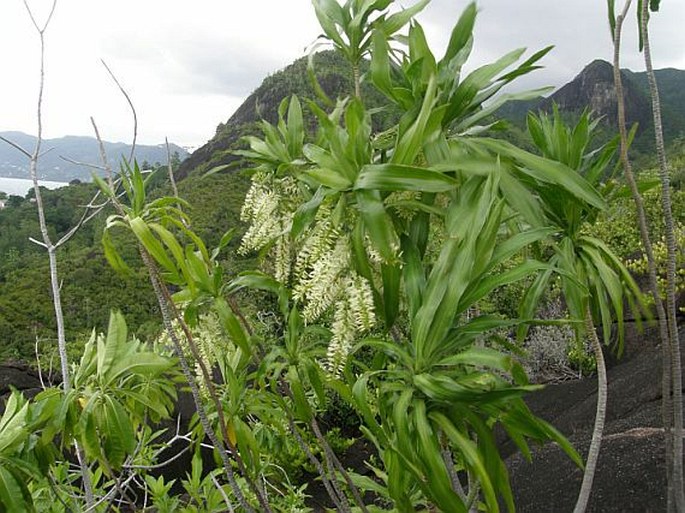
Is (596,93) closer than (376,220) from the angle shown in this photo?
No

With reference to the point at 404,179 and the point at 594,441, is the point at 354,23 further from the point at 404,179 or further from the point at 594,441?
the point at 594,441

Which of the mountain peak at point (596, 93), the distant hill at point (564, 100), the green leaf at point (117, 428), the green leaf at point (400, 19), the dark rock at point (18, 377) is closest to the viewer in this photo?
the green leaf at point (400, 19)

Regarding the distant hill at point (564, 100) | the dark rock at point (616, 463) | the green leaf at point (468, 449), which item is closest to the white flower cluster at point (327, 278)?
the green leaf at point (468, 449)

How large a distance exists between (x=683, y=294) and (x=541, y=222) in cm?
681

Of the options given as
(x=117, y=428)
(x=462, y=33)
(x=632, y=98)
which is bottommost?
(x=117, y=428)

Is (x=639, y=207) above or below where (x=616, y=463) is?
above

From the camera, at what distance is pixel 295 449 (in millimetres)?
5969

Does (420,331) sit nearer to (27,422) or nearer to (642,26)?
(642,26)

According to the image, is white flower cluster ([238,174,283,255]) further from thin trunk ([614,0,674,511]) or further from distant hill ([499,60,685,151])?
distant hill ([499,60,685,151])

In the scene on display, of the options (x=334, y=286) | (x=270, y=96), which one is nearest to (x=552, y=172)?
(x=334, y=286)

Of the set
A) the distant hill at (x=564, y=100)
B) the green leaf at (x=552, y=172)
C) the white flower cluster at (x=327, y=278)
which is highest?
the distant hill at (x=564, y=100)

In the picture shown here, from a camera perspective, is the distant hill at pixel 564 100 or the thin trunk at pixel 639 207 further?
the distant hill at pixel 564 100

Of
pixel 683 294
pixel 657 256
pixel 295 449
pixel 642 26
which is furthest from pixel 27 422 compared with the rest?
pixel 683 294

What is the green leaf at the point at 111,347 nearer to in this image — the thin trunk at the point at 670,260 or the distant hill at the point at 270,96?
the thin trunk at the point at 670,260
